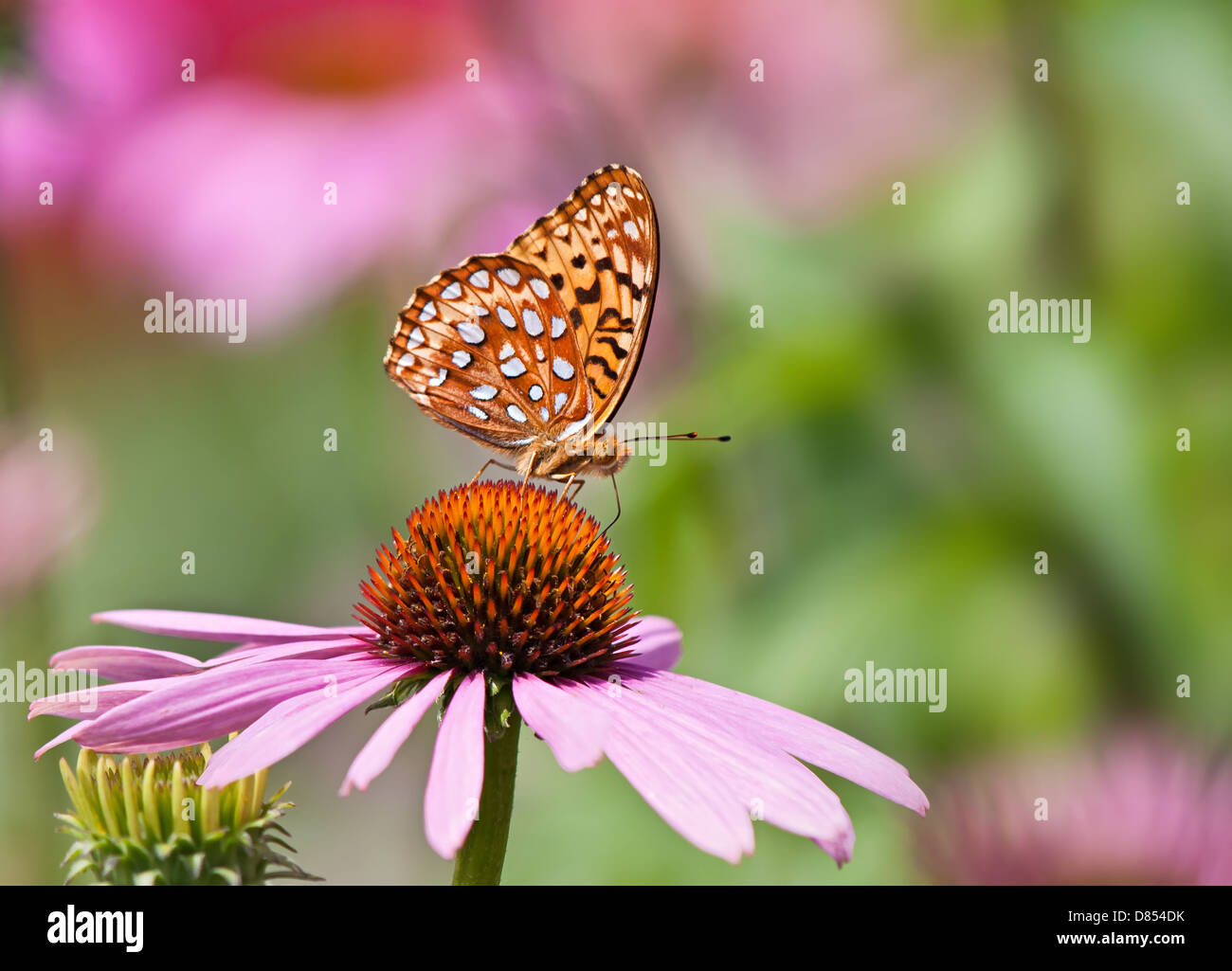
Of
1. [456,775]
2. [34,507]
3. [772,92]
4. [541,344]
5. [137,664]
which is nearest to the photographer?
[456,775]

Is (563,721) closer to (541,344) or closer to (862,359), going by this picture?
(541,344)

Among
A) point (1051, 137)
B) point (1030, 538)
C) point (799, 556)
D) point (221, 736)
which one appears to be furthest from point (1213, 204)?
point (221, 736)

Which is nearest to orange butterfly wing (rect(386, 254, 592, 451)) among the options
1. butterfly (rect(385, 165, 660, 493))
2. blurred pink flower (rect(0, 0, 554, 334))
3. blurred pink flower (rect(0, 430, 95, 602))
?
butterfly (rect(385, 165, 660, 493))

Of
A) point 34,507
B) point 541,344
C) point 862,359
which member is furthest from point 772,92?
point 34,507

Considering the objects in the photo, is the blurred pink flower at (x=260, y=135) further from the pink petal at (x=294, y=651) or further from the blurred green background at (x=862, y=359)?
the pink petal at (x=294, y=651)

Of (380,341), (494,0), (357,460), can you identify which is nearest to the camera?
(494,0)

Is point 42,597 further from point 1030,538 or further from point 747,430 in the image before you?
point 1030,538

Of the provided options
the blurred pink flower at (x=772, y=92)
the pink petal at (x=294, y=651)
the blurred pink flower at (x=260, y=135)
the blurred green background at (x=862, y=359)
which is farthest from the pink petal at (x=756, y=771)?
the blurred pink flower at (x=772, y=92)
